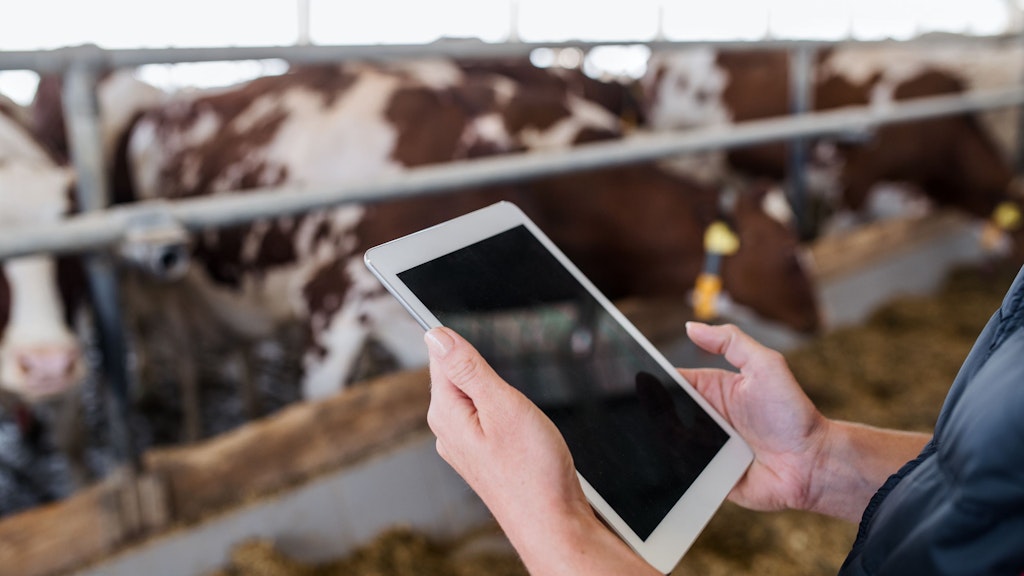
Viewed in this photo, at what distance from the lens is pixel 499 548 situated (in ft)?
5.17

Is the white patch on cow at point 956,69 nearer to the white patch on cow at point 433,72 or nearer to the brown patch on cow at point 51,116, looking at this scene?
the white patch on cow at point 433,72

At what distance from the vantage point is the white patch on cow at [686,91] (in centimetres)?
461

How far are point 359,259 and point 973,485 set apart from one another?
179 centimetres

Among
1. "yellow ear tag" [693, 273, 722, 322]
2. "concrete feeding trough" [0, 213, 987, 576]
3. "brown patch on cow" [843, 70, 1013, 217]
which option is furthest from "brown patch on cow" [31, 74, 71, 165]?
"brown patch on cow" [843, 70, 1013, 217]

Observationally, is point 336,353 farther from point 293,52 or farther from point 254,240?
point 293,52

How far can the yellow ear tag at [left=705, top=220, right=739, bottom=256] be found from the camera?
213cm

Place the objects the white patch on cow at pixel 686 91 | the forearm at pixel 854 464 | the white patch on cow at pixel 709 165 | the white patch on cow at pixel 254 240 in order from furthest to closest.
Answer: the white patch on cow at pixel 686 91
the white patch on cow at pixel 709 165
the white patch on cow at pixel 254 240
the forearm at pixel 854 464

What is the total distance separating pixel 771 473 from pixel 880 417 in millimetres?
1638

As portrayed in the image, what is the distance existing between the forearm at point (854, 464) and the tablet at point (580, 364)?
0.40ft

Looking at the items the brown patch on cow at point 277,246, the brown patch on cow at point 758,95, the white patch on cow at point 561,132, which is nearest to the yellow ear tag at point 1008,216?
the brown patch on cow at point 758,95

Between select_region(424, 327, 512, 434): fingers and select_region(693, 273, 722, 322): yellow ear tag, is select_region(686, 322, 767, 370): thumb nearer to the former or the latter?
A: select_region(424, 327, 512, 434): fingers

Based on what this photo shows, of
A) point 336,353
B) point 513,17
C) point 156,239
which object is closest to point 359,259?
point 336,353

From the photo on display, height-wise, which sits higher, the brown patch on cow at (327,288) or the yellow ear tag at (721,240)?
the yellow ear tag at (721,240)

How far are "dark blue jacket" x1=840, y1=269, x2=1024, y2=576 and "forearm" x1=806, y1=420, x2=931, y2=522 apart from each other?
0.24 m
